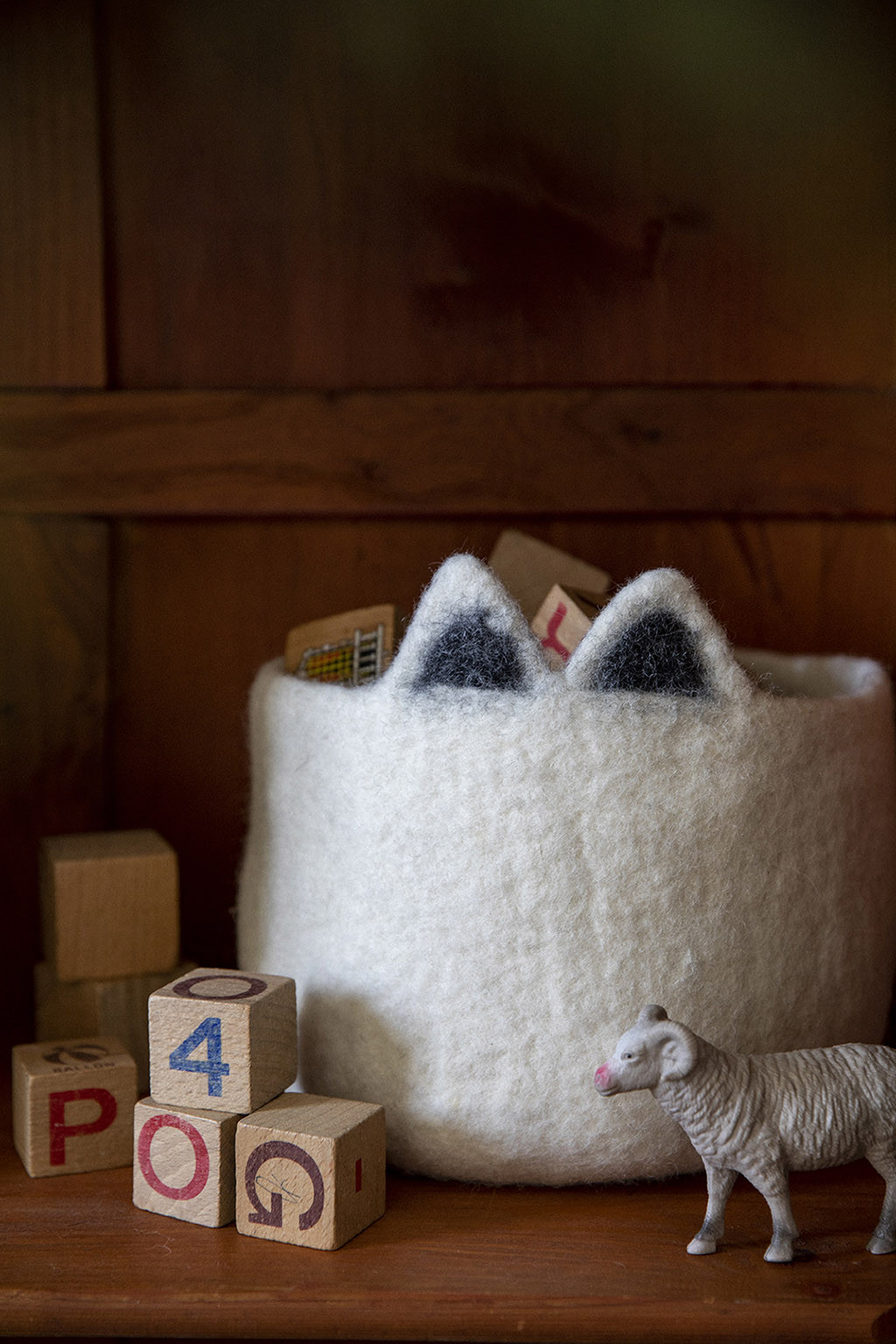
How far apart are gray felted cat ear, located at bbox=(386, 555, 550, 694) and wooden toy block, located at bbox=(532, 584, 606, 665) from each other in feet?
0.22

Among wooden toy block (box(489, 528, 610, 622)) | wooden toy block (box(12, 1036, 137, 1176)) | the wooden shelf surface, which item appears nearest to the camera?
the wooden shelf surface

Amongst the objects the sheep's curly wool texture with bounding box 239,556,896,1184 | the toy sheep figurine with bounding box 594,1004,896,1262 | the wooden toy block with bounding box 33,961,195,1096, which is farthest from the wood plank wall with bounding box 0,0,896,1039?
the toy sheep figurine with bounding box 594,1004,896,1262

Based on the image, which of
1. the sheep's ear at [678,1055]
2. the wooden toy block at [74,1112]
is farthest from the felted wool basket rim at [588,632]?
the wooden toy block at [74,1112]

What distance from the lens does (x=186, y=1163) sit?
0.58 meters

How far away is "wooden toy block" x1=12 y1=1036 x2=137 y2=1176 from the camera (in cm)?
63

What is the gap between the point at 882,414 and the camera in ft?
2.86

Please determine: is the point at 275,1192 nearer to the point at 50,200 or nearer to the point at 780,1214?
the point at 780,1214

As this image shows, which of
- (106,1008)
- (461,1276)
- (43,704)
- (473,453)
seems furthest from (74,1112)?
(473,453)

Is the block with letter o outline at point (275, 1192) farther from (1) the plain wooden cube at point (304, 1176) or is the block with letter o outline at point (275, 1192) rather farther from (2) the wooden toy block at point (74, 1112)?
(2) the wooden toy block at point (74, 1112)

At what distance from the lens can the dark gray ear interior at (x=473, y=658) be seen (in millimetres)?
582

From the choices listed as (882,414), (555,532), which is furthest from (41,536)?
(882,414)

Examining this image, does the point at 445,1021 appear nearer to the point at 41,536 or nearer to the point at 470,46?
the point at 41,536

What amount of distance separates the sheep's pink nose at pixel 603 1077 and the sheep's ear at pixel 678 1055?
0.03 metres

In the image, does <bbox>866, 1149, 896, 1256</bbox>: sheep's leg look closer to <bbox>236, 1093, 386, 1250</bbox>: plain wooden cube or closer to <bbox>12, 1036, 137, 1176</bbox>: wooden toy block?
<bbox>236, 1093, 386, 1250</bbox>: plain wooden cube
